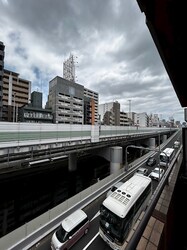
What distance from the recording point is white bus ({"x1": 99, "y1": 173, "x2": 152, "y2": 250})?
7078 mm

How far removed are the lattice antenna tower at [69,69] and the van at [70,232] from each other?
82.5 meters

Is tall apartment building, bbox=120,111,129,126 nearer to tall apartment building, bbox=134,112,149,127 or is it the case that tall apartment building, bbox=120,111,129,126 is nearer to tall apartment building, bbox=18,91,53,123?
tall apartment building, bbox=134,112,149,127

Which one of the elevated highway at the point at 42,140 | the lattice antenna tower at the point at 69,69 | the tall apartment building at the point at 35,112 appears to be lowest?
the elevated highway at the point at 42,140

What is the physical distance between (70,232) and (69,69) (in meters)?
89.1

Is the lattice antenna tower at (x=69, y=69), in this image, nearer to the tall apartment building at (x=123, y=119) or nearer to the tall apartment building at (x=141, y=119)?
the tall apartment building at (x=123, y=119)

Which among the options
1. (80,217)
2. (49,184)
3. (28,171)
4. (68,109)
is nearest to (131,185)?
(80,217)

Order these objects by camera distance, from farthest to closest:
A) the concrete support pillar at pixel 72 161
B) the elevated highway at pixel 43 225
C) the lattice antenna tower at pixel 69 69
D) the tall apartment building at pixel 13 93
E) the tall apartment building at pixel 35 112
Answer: the lattice antenna tower at pixel 69 69 → the tall apartment building at pixel 35 112 → the tall apartment building at pixel 13 93 → the concrete support pillar at pixel 72 161 → the elevated highway at pixel 43 225

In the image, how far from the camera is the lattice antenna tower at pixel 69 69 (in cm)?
8512

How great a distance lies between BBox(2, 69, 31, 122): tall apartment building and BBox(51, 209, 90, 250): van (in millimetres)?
51899

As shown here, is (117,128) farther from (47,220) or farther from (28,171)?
(47,220)

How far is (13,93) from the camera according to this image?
56.7 meters

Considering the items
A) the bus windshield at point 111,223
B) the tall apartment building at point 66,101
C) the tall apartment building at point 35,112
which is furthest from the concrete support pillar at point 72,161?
the tall apartment building at point 35,112

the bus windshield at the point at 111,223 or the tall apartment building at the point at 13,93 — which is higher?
the tall apartment building at the point at 13,93

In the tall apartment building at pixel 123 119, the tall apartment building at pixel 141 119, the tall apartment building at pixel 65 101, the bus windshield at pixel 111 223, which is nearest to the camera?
the bus windshield at pixel 111 223
